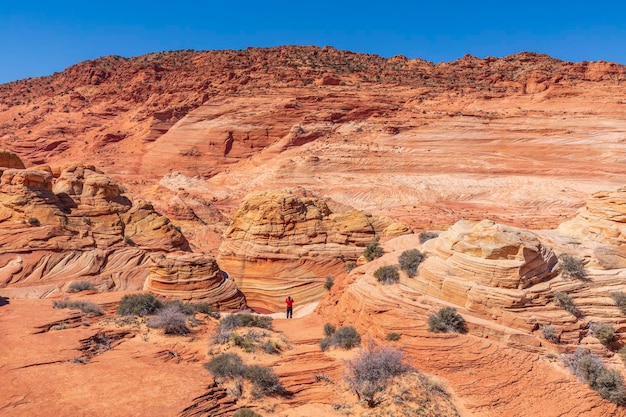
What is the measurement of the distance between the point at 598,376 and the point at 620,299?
224 centimetres

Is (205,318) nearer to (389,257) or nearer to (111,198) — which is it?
(389,257)

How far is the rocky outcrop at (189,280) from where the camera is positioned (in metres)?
12.3

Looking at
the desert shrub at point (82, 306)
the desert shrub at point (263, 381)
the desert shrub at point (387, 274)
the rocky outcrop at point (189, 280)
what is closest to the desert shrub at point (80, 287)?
the rocky outcrop at point (189, 280)

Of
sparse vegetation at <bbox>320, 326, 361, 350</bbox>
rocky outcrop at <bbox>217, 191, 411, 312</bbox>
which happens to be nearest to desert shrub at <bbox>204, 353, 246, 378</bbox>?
sparse vegetation at <bbox>320, 326, 361, 350</bbox>

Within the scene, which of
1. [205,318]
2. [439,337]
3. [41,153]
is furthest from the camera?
[41,153]

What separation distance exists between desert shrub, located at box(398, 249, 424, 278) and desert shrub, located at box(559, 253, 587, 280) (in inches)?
122

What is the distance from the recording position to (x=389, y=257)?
1118 centimetres

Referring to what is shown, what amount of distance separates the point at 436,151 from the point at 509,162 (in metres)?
6.78

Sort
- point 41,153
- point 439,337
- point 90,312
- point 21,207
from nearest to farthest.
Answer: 1. point 439,337
2. point 90,312
3. point 21,207
4. point 41,153

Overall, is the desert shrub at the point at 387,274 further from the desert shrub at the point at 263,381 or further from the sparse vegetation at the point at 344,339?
the desert shrub at the point at 263,381

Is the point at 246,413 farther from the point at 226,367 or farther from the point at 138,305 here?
the point at 138,305

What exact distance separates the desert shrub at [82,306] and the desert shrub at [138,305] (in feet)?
1.58

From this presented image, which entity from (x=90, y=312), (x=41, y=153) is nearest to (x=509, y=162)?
(x=90, y=312)

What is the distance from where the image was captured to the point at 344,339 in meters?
8.63
